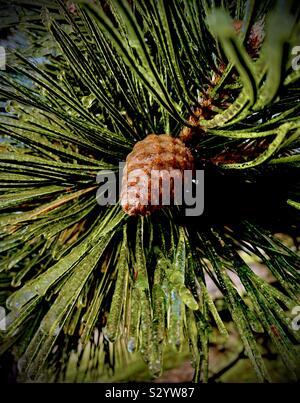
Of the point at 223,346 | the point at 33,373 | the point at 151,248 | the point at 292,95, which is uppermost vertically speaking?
the point at 292,95

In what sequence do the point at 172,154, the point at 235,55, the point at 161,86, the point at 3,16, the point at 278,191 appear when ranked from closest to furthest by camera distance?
the point at 235,55 → the point at 161,86 → the point at 172,154 → the point at 278,191 → the point at 3,16

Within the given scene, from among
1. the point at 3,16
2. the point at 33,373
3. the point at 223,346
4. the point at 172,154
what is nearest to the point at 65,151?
the point at 172,154

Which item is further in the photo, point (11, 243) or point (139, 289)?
point (11, 243)

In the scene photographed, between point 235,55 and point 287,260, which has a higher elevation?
point 235,55

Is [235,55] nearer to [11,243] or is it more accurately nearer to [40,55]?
[11,243]

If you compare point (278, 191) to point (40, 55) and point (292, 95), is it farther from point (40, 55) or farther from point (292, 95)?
point (40, 55)

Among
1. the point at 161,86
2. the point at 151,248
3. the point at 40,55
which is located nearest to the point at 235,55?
the point at 161,86

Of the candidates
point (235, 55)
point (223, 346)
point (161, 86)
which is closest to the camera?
point (235, 55)
